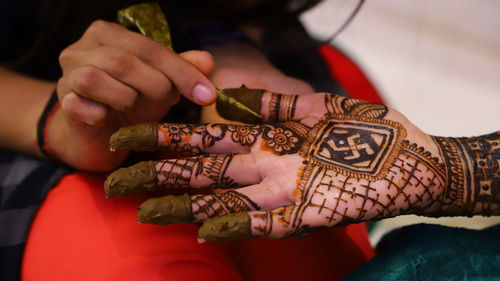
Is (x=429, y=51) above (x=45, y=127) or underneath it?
above

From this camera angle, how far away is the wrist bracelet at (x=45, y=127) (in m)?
0.72

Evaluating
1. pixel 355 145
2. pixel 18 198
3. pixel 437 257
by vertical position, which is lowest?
pixel 18 198

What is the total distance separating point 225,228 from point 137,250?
0.56 feet

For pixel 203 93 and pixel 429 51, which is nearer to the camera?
pixel 203 93

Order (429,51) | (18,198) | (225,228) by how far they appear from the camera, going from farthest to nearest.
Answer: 1. (429,51)
2. (18,198)
3. (225,228)

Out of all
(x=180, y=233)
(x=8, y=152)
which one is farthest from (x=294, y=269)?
(x=8, y=152)

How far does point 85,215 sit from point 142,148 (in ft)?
0.54

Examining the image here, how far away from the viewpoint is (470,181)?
0.58 meters

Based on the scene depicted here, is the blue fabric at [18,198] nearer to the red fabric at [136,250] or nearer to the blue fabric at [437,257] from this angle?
the red fabric at [136,250]

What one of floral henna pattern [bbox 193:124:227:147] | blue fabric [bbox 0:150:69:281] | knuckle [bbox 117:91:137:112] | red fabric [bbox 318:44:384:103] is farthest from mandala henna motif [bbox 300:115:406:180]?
red fabric [bbox 318:44:384:103]

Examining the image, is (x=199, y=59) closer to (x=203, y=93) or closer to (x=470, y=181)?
(x=203, y=93)

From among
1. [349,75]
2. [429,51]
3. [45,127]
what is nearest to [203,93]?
[45,127]

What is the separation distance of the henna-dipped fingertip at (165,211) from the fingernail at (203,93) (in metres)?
0.14

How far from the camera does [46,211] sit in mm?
662
